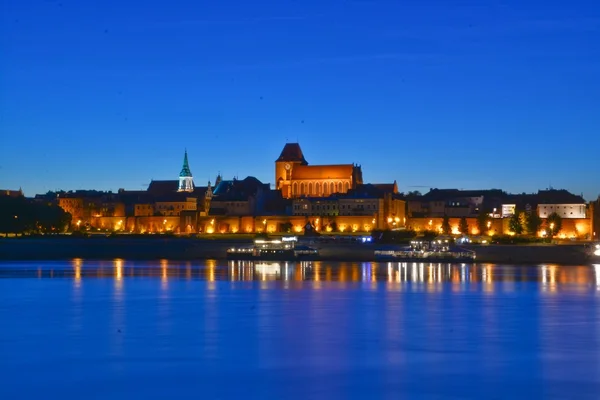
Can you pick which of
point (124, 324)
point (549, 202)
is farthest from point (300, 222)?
point (124, 324)

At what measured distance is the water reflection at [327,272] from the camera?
40438 millimetres

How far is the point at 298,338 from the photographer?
2245cm

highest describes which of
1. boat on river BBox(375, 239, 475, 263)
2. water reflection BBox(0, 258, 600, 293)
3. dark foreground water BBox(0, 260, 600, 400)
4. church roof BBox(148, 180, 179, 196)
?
church roof BBox(148, 180, 179, 196)

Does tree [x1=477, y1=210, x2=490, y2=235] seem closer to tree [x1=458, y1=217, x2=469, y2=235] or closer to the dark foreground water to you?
tree [x1=458, y1=217, x2=469, y2=235]

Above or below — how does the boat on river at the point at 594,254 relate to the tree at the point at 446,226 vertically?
below

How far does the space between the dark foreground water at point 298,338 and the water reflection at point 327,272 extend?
627mm

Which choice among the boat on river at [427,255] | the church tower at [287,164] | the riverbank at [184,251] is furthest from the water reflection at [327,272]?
the church tower at [287,164]

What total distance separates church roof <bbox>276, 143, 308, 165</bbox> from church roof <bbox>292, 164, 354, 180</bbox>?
2914 mm

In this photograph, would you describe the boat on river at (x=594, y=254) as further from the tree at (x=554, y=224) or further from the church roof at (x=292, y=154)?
the church roof at (x=292, y=154)

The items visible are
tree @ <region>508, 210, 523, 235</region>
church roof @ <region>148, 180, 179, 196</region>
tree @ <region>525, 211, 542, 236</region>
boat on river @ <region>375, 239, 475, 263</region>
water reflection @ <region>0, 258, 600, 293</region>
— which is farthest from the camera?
church roof @ <region>148, 180, 179, 196</region>

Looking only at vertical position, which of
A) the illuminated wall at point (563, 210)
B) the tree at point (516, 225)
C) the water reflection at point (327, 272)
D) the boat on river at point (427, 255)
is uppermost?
the illuminated wall at point (563, 210)

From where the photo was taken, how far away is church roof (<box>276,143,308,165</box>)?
138m

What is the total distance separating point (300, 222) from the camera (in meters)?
112

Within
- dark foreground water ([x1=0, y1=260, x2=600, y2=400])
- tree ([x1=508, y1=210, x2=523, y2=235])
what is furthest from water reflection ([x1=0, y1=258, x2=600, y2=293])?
tree ([x1=508, y1=210, x2=523, y2=235])
